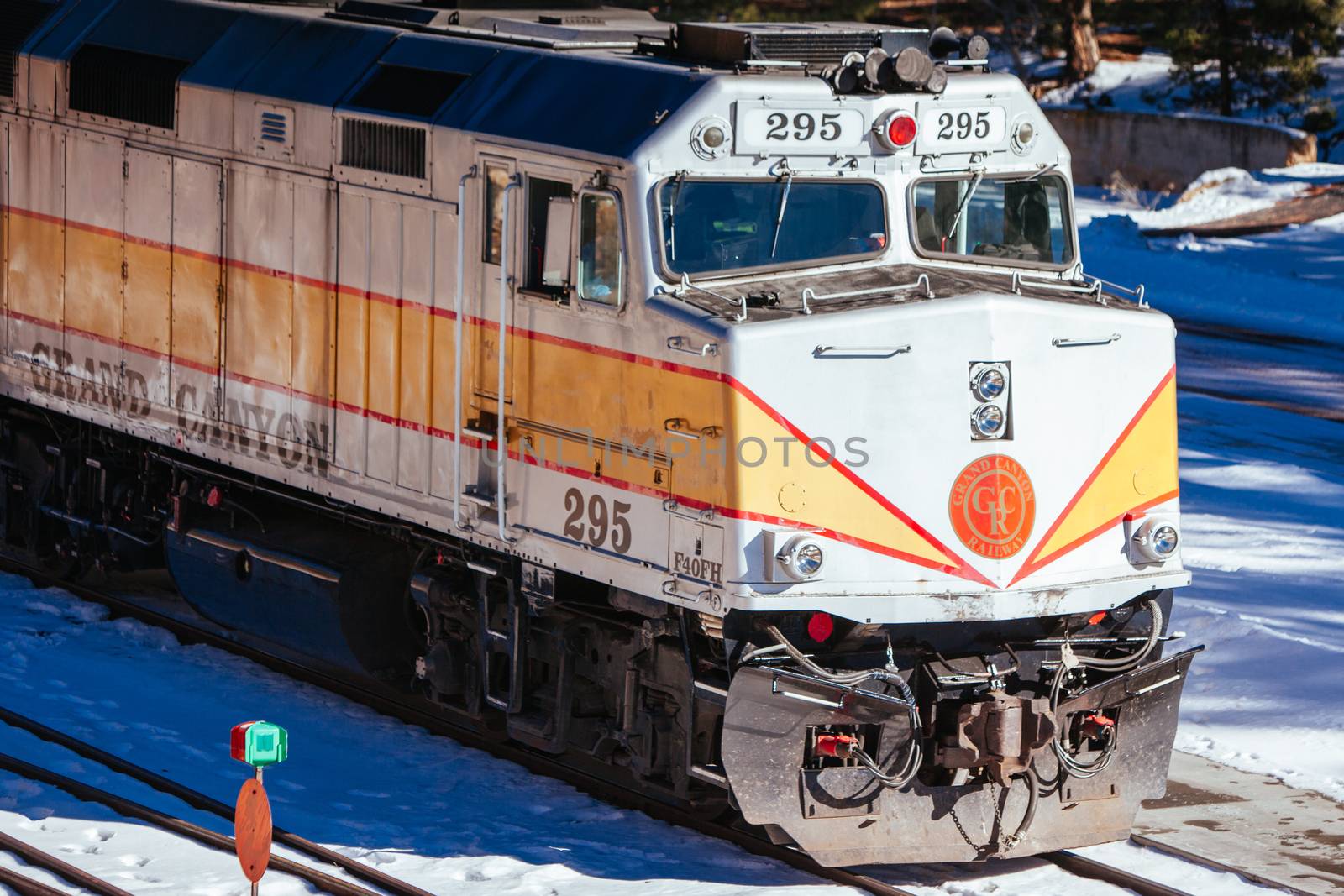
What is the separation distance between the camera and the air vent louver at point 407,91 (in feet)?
38.2

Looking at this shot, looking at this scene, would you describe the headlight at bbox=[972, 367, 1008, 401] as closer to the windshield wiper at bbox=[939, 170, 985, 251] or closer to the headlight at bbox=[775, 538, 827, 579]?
the windshield wiper at bbox=[939, 170, 985, 251]

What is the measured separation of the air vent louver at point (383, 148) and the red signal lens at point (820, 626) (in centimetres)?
348

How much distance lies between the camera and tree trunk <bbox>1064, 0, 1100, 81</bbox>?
46.3 metres

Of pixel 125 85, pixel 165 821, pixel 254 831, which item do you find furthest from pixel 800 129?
pixel 125 85

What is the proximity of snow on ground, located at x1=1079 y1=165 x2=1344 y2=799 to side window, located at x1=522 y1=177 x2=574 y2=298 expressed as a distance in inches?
199

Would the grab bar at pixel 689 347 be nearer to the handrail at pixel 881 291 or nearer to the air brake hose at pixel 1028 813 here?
the handrail at pixel 881 291

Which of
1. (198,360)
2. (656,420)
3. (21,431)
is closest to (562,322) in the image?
(656,420)

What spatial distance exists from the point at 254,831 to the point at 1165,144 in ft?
117

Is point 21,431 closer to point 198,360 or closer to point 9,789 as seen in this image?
point 198,360

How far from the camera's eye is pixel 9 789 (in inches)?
453

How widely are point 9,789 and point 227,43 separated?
5016 mm

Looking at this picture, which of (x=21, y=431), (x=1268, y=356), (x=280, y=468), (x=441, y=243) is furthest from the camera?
(x=1268, y=356)

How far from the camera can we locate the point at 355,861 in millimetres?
10492

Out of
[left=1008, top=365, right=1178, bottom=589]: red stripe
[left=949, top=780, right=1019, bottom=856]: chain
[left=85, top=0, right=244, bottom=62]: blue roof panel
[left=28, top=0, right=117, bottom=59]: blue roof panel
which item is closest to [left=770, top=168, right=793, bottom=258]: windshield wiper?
[left=1008, top=365, right=1178, bottom=589]: red stripe
